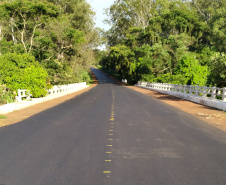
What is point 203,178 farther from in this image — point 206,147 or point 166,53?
point 166,53

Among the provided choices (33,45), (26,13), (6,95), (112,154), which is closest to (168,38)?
(33,45)

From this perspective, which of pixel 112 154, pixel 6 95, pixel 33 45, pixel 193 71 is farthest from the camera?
pixel 193 71

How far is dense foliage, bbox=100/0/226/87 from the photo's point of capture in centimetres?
4273

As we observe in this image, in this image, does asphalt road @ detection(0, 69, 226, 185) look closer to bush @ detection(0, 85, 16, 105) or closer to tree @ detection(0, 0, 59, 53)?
bush @ detection(0, 85, 16, 105)

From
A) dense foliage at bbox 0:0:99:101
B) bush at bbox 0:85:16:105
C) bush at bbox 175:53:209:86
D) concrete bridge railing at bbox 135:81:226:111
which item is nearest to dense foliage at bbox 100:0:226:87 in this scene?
bush at bbox 175:53:209:86

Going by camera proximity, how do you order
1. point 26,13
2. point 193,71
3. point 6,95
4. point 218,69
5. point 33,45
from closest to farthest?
point 6,95 → point 218,69 → point 26,13 → point 33,45 → point 193,71

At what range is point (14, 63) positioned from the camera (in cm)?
1886

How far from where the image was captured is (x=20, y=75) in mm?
17812

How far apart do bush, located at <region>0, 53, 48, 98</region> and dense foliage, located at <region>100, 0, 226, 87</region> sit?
1855 centimetres

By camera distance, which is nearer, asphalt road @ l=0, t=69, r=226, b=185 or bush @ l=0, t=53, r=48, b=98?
asphalt road @ l=0, t=69, r=226, b=185

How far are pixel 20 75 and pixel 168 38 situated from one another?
1414 inches

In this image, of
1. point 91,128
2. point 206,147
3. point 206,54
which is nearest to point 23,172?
point 91,128

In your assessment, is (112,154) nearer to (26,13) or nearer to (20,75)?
(20,75)

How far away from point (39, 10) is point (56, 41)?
522 centimetres
